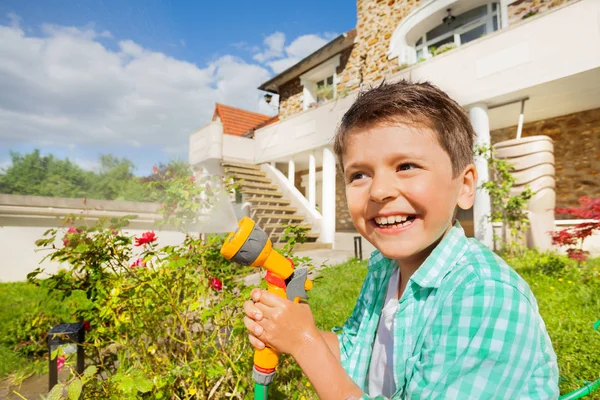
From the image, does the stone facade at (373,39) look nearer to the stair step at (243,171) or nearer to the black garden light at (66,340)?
the stair step at (243,171)

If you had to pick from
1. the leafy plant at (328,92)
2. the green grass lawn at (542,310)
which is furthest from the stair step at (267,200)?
the green grass lawn at (542,310)

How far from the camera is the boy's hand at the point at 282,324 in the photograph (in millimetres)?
925

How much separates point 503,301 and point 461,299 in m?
0.09

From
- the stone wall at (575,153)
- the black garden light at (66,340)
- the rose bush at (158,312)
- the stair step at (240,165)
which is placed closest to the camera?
the rose bush at (158,312)

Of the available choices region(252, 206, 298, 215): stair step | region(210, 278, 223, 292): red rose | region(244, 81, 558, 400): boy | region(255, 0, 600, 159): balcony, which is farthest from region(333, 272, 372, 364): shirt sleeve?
region(252, 206, 298, 215): stair step

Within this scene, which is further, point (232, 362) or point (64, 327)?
point (64, 327)

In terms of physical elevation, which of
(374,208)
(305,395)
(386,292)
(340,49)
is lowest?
(305,395)

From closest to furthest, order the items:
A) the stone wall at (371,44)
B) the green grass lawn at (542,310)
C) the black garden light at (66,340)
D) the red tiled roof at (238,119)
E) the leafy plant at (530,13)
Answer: the black garden light at (66,340), the green grass lawn at (542,310), the leafy plant at (530,13), the stone wall at (371,44), the red tiled roof at (238,119)

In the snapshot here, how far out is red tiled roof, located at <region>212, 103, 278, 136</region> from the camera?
13802 millimetres

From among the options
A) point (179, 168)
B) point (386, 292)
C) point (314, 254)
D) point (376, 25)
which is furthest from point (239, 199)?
point (386, 292)

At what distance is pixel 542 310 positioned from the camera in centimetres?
301

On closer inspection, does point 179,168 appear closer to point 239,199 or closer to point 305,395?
point 305,395

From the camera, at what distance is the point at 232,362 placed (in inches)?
58.1

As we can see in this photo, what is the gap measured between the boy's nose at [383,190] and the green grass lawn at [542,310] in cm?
105
